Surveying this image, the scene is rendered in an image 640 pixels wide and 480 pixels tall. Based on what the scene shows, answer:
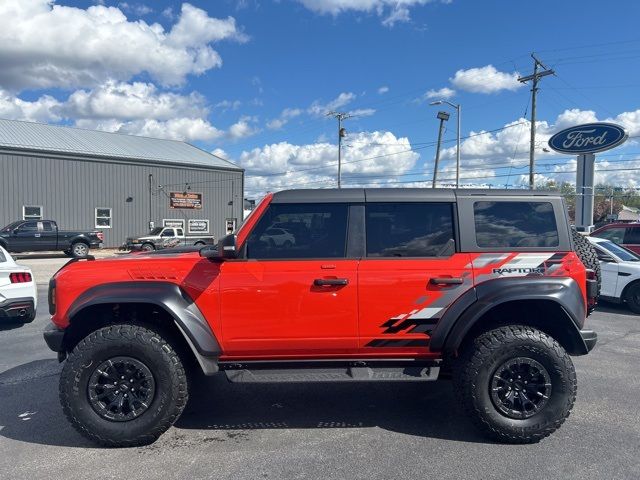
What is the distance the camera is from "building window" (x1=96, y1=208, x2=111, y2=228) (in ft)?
109

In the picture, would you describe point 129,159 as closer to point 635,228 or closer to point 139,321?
point 635,228

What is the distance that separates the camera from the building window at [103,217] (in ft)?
109

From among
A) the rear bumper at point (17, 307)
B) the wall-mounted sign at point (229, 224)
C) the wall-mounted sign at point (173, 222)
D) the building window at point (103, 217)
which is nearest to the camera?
the rear bumper at point (17, 307)

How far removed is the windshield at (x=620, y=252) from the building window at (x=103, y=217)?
30.4m

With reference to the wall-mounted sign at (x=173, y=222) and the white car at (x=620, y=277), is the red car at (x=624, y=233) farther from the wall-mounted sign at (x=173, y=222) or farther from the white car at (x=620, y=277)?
the wall-mounted sign at (x=173, y=222)

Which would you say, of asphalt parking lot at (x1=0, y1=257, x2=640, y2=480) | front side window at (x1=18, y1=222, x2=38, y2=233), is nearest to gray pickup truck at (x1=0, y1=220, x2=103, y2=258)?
front side window at (x1=18, y1=222, x2=38, y2=233)

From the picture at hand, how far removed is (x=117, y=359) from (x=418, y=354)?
2.33m

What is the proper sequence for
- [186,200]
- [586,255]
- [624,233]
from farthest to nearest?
[186,200], [624,233], [586,255]

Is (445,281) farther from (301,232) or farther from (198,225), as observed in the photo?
(198,225)

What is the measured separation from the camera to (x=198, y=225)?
3894 centimetres

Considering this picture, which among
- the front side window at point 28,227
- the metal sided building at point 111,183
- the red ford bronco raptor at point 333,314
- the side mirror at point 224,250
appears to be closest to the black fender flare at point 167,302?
the red ford bronco raptor at point 333,314

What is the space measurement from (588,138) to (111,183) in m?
29.3

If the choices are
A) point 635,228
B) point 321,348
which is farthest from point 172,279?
point 635,228

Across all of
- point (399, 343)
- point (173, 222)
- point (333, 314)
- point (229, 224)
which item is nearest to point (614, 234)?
point (399, 343)
